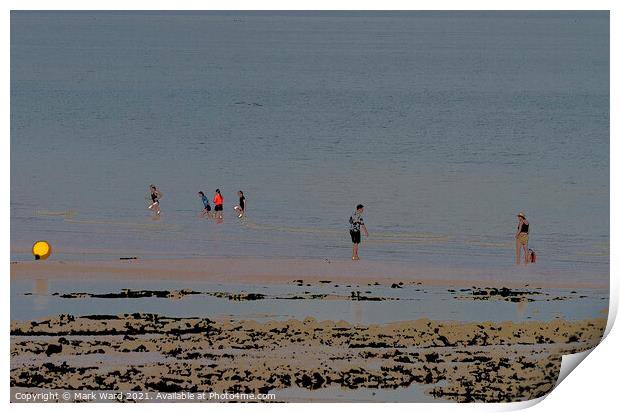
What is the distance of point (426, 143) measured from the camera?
14.1 metres

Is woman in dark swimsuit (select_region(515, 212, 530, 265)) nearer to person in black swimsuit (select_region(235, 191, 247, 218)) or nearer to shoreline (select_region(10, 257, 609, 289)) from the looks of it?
shoreline (select_region(10, 257, 609, 289))

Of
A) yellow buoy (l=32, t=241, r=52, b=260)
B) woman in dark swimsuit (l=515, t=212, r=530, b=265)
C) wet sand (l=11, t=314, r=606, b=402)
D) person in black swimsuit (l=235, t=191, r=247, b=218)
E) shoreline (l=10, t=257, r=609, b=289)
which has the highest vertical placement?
person in black swimsuit (l=235, t=191, r=247, b=218)

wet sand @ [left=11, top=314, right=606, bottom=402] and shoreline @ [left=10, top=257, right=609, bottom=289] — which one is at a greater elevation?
shoreline @ [left=10, top=257, right=609, bottom=289]

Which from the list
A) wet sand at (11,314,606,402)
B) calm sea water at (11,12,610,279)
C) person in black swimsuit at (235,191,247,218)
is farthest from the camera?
person in black swimsuit at (235,191,247,218)

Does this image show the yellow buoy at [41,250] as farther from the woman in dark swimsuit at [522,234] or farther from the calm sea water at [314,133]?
the woman in dark swimsuit at [522,234]

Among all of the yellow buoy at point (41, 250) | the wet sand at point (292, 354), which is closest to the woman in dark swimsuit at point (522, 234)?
the wet sand at point (292, 354)

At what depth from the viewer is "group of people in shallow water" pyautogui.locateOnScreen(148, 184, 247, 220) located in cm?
1419

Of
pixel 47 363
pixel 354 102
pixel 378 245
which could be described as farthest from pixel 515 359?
pixel 47 363

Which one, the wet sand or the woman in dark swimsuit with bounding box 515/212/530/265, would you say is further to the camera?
the woman in dark swimsuit with bounding box 515/212/530/265

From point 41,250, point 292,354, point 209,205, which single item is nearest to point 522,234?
point 292,354

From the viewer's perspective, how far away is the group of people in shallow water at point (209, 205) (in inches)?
559

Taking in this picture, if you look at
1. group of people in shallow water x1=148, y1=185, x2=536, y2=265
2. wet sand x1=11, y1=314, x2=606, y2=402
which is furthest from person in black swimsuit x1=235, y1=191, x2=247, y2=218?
wet sand x1=11, y1=314, x2=606, y2=402

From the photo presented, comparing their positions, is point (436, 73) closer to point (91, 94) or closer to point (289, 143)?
point (289, 143)

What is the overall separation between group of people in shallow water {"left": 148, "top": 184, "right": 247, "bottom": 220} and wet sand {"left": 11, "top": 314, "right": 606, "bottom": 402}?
0.76m
